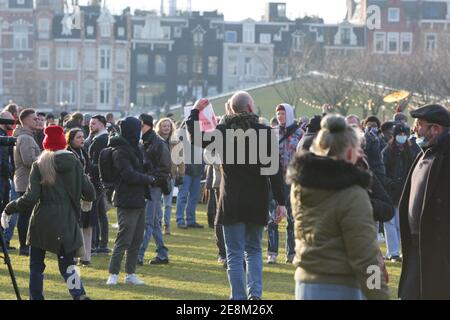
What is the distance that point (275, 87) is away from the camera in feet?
252

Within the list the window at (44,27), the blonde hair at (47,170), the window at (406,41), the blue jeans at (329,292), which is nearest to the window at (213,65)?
the window at (44,27)

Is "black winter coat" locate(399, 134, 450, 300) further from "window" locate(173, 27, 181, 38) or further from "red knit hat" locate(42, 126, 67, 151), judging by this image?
"window" locate(173, 27, 181, 38)

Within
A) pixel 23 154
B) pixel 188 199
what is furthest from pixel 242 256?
pixel 188 199

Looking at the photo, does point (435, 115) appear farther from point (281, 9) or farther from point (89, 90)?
point (281, 9)

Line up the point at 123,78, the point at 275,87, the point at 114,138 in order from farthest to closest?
1. the point at 123,78
2. the point at 275,87
3. the point at 114,138

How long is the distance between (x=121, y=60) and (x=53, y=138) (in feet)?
294

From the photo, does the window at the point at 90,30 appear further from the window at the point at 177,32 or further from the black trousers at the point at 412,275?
the black trousers at the point at 412,275

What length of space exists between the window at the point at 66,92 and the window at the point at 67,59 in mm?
1227

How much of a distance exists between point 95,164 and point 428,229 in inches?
290

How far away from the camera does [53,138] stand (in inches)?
445

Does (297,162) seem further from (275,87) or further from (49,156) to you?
(275,87)

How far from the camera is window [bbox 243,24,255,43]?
10150 centimetres
